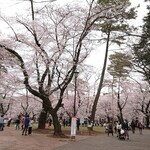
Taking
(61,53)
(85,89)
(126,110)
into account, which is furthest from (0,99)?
(126,110)

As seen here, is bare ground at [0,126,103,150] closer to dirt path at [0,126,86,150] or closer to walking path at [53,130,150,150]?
dirt path at [0,126,86,150]

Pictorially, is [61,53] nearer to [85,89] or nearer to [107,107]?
[85,89]

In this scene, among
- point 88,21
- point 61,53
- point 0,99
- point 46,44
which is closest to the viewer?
point 88,21

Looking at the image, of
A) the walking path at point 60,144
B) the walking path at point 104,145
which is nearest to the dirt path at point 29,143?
the walking path at point 60,144

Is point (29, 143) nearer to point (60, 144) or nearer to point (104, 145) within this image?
point (60, 144)

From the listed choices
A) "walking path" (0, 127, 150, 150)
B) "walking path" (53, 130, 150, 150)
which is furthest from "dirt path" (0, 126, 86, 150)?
"walking path" (53, 130, 150, 150)

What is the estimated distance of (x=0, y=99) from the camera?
47.7m

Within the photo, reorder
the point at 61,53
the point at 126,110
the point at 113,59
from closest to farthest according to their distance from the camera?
the point at 61,53, the point at 113,59, the point at 126,110

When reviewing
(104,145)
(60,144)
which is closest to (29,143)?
(60,144)

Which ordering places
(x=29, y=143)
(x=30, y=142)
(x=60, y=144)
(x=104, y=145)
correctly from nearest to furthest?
(x=29, y=143) → (x=60, y=144) → (x=30, y=142) → (x=104, y=145)

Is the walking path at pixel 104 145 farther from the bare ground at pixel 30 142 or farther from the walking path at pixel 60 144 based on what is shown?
the bare ground at pixel 30 142

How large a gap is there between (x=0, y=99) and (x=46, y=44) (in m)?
24.6

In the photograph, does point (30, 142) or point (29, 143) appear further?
point (30, 142)

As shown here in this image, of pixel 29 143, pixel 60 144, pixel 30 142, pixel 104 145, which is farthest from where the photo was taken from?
pixel 104 145
